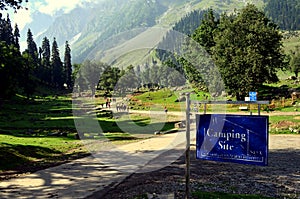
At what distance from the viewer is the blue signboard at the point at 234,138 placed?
285 inches

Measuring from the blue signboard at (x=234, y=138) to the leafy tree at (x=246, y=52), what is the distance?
41.9 metres

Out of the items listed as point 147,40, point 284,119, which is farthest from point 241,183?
point 284,119

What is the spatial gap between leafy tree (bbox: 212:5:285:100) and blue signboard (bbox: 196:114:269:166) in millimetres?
41865

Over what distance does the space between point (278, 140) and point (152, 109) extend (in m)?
30.7

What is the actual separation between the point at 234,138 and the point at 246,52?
43649 mm

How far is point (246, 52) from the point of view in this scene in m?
48.1

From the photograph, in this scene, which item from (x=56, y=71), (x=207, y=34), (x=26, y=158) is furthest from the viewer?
(x=56, y=71)

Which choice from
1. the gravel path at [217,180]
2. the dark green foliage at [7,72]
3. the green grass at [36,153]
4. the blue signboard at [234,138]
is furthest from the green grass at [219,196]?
the dark green foliage at [7,72]

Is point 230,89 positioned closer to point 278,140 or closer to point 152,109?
point 152,109

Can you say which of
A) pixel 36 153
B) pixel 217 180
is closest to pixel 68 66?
pixel 36 153

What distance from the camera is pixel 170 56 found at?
83.7 feet

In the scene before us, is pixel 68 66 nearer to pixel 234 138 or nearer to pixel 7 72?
pixel 7 72

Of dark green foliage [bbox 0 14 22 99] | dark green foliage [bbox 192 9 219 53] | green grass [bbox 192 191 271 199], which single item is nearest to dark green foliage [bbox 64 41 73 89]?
dark green foliage [bbox 192 9 219 53]

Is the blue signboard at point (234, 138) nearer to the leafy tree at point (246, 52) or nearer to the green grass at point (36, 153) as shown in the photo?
the green grass at point (36, 153)
